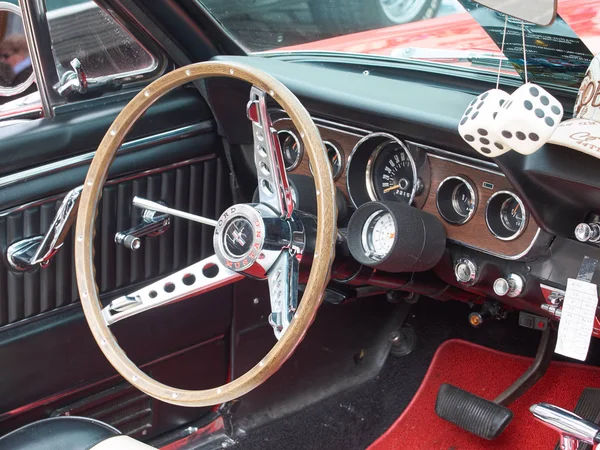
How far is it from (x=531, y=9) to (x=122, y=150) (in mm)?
1103

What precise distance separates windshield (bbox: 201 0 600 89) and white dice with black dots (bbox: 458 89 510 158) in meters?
0.32

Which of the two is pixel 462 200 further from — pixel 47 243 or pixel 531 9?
pixel 47 243

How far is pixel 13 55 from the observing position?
1.91m

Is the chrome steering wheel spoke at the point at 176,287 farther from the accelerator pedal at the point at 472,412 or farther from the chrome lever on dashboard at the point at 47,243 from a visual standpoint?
the accelerator pedal at the point at 472,412

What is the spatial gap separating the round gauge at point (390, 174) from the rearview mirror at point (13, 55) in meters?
0.88

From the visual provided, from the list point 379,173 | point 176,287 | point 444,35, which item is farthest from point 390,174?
point 176,287

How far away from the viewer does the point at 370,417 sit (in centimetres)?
249

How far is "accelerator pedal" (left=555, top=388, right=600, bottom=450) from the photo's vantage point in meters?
2.23

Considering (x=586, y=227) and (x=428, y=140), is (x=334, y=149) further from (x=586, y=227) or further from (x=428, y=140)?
(x=586, y=227)

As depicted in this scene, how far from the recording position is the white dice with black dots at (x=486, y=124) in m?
1.23

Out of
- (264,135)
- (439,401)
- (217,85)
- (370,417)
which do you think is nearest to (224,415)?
(370,417)

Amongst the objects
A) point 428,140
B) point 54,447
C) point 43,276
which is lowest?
point 54,447

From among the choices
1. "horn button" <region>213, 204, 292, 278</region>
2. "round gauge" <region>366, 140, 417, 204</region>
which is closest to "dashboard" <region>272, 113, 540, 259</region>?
"round gauge" <region>366, 140, 417, 204</region>

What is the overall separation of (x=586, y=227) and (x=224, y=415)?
1.28 metres
